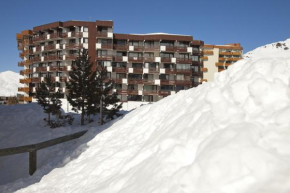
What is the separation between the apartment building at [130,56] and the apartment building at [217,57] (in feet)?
72.0

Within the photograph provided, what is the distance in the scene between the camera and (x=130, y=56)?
40.0m

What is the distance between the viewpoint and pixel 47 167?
8906 millimetres

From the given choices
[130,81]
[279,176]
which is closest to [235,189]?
[279,176]

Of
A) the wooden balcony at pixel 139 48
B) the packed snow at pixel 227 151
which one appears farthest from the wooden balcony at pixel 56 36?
the packed snow at pixel 227 151

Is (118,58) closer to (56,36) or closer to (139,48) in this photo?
(139,48)

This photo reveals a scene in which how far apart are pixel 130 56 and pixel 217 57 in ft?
117

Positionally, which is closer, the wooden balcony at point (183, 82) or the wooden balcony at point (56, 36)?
the wooden balcony at point (183, 82)

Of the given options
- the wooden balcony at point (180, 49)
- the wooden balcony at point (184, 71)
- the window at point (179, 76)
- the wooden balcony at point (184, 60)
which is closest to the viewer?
the wooden balcony at point (180, 49)

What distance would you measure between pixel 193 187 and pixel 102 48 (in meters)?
38.9

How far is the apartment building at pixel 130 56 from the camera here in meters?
39.0

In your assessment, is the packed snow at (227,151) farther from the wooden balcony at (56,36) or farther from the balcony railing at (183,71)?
the wooden balcony at (56,36)

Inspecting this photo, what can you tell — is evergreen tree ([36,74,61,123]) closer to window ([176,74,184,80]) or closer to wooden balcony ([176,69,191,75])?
wooden balcony ([176,69,191,75])

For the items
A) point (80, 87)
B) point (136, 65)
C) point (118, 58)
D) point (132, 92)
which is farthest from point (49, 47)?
point (80, 87)

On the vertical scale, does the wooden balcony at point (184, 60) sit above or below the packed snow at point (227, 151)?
above
